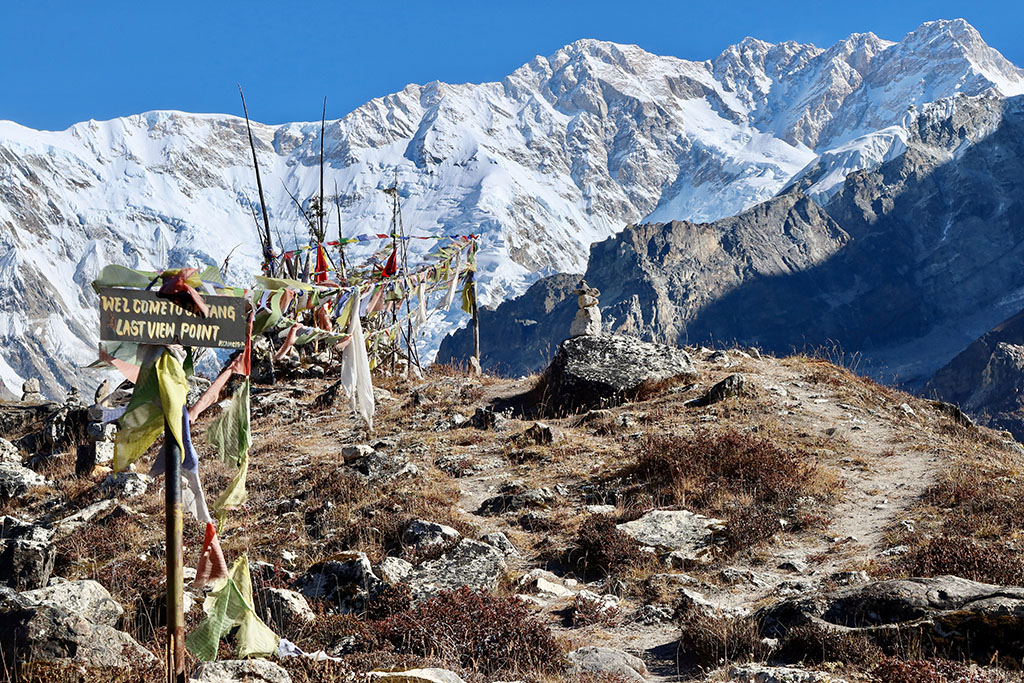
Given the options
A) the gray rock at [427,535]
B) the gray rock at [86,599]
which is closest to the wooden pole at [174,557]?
the gray rock at [86,599]

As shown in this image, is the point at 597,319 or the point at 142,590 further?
the point at 597,319

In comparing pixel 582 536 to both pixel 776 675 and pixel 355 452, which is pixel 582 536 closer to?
pixel 776 675

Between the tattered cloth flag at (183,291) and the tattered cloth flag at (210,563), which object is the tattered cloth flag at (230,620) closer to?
the tattered cloth flag at (210,563)

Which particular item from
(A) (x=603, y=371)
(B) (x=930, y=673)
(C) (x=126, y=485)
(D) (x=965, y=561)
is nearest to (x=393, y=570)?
(B) (x=930, y=673)

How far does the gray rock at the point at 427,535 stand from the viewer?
9574 millimetres

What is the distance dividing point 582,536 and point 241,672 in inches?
189

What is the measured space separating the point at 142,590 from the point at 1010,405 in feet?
454

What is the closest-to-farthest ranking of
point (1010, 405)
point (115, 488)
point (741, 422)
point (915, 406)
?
point (115, 488)
point (741, 422)
point (915, 406)
point (1010, 405)

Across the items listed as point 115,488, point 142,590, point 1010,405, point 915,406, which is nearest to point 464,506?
point 142,590

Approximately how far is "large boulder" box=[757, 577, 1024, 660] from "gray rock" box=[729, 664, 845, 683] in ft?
2.35

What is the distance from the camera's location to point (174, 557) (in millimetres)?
5082

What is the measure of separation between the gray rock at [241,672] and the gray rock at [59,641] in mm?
458

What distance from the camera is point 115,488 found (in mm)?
13008

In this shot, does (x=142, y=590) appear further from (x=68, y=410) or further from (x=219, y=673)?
(x=68, y=410)
